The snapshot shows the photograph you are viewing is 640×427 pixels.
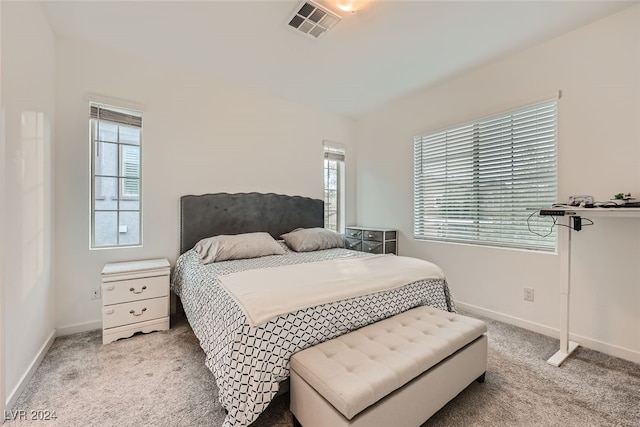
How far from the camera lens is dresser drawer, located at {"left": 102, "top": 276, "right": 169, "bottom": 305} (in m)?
2.26

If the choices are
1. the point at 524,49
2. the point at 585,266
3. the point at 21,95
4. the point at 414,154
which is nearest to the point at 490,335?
the point at 585,266

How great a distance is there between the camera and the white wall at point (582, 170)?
6.71 ft

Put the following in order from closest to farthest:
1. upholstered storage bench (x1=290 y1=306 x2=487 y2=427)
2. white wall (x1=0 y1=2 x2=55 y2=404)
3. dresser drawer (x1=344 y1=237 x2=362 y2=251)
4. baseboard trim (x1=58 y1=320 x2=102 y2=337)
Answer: upholstered storage bench (x1=290 y1=306 x2=487 y2=427) → white wall (x1=0 y1=2 x2=55 y2=404) → baseboard trim (x1=58 y1=320 x2=102 y2=337) → dresser drawer (x1=344 y1=237 x2=362 y2=251)

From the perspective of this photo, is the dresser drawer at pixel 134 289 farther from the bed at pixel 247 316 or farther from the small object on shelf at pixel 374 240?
the small object on shelf at pixel 374 240

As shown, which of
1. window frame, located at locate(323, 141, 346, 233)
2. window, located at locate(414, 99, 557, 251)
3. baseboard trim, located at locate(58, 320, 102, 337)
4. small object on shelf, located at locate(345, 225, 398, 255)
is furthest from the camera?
window frame, located at locate(323, 141, 346, 233)

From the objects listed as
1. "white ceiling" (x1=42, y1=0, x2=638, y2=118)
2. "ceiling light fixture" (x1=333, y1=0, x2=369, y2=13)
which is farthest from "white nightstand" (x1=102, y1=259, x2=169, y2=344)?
"ceiling light fixture" (x1=333, y1=0, x2=369, y2=13)

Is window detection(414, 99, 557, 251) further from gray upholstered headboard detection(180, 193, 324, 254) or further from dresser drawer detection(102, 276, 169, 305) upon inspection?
dresser drawer detection(102, 276, 169, 305)

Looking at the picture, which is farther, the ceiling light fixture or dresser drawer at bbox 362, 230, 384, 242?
dresser drawer at bbox 362, 230, 384, 242

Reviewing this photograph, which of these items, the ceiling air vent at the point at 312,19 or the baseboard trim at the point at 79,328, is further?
the baseboard trim at the point at 79,328

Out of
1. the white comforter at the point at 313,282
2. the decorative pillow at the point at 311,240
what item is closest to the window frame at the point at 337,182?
the decorative pillow at the point at 311,240

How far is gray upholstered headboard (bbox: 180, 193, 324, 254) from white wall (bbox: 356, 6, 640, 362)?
1.94 m

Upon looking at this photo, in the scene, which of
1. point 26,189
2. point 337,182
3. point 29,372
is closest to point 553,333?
point 337,182

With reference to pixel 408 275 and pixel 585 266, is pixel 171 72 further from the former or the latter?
pixel 585 266

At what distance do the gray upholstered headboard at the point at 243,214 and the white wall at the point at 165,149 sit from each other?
0.37 feet
